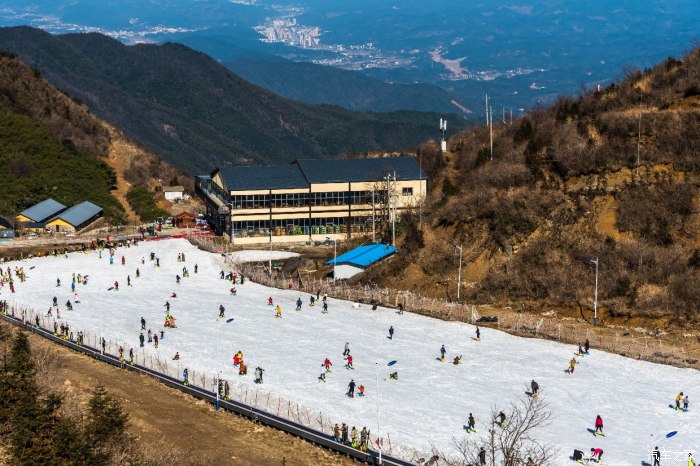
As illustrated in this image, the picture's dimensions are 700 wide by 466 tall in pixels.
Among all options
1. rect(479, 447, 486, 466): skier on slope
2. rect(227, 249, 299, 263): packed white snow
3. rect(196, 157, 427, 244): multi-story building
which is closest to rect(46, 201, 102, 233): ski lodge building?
rect(196, 157, 427, 244): multi-story building

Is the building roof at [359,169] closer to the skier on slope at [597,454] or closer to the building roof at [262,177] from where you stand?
the building roof at [262,177]

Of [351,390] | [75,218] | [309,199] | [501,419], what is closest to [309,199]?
[309,199]

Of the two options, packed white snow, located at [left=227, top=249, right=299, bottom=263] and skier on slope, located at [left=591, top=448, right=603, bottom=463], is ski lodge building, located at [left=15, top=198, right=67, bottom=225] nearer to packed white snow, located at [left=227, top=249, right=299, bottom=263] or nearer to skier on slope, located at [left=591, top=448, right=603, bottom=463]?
packed white snow, located at [left=227, top=249, right=299, bottom=263]

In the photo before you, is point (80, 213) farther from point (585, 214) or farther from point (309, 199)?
point (585, 214)

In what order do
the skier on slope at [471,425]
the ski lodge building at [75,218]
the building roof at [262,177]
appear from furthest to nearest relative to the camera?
the ski lodge building at [75,218]
the building roof at [262,177]
the skier on slope at [471,425]

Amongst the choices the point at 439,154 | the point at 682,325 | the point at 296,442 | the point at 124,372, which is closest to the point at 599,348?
the point at 682,325

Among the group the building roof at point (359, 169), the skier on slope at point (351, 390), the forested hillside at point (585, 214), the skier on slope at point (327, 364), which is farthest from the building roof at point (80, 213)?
the skier on slope at point (351, 390)
